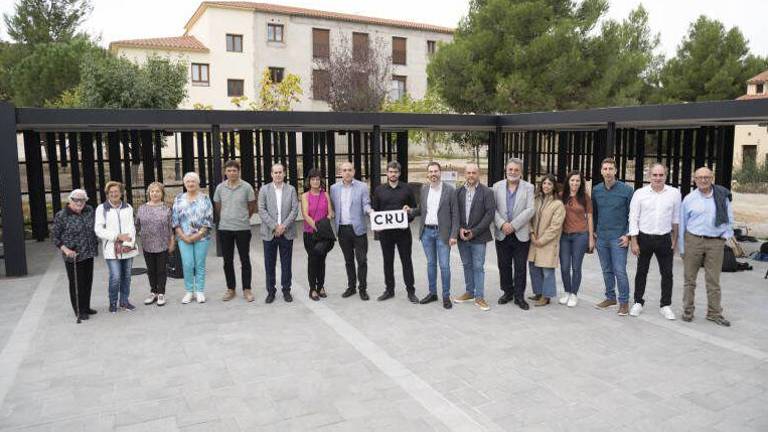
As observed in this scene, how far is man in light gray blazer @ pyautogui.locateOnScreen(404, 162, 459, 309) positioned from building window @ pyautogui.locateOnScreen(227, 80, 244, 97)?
3372cm

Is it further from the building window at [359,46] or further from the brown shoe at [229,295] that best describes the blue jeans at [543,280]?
the building window at [359,46]

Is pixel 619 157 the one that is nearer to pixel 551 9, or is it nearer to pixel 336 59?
pixel 551 9

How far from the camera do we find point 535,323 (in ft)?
22.1

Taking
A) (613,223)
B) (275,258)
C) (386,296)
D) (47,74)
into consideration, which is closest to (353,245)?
(386,296)

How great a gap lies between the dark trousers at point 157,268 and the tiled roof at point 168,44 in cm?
3187

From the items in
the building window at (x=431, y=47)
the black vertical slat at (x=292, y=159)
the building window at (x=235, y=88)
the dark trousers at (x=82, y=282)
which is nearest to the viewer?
the dark trousers at (x=82, y=282)

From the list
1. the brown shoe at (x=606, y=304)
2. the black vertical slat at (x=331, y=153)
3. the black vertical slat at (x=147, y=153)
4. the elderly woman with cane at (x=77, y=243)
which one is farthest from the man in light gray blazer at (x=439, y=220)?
the black vertical slat at (x=331, y=153)

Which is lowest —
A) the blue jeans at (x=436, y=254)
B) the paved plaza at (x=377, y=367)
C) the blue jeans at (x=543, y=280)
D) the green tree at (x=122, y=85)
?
the paved plaza at (x=377, y=367)

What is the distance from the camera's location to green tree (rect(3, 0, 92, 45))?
39.1 m

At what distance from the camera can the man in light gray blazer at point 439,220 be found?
23.1 feet

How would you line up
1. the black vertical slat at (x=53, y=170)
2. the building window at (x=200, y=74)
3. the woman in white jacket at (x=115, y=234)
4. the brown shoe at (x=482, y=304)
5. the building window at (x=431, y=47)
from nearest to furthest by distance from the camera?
the woman in white jacket at (x=115, y=234), the brown shoe at (x=482, y=304), the black vertical slat at (x=53, y=170), the building window at (x=200, y=74), the building window at (x=431, y=47)

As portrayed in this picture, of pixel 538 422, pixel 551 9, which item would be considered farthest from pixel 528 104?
pixel 538 422

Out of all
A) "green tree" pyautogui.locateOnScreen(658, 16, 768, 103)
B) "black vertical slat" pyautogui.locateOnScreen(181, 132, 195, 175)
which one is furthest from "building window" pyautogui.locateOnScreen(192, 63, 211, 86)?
"green tree" pyautogui.locateOnScreen(658, 16, 768, 103)

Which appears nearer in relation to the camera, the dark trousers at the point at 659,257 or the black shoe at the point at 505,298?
the dark trousers at the point at 659,257
